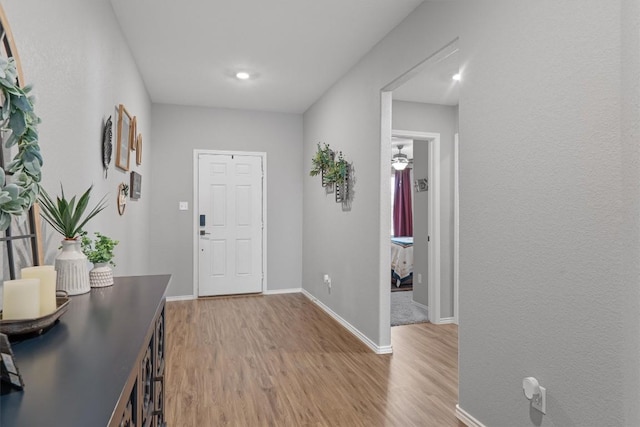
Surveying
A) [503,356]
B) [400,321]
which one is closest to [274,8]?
[503,356]

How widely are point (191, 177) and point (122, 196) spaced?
7.08ft

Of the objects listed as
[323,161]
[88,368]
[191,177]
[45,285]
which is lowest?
[88,368]

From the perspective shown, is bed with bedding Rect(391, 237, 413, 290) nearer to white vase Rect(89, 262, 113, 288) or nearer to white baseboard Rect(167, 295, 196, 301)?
white baseboard Rect(167, 295, 196, 301)

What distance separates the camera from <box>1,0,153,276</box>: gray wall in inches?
56.7

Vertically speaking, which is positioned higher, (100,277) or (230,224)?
(230,224)

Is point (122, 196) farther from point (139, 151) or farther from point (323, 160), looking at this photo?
point (323, 160)

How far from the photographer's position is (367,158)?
11.4 feet

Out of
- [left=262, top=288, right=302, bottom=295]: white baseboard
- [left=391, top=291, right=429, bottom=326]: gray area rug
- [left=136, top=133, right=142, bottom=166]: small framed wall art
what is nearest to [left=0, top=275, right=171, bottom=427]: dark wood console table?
[left=136, top=133, right=142, bottom=166]: small framed wall art

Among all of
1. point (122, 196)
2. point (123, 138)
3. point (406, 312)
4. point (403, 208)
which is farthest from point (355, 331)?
point (403, 208)

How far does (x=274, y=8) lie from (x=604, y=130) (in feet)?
7.18

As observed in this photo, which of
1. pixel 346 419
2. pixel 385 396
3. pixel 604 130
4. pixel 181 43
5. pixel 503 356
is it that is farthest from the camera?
pixel 181 43

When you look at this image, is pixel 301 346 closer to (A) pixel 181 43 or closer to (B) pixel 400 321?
(B) pixel 400 321

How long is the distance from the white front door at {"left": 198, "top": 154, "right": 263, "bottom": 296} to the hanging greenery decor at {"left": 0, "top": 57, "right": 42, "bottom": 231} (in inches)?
174

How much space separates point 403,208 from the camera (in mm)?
10367
